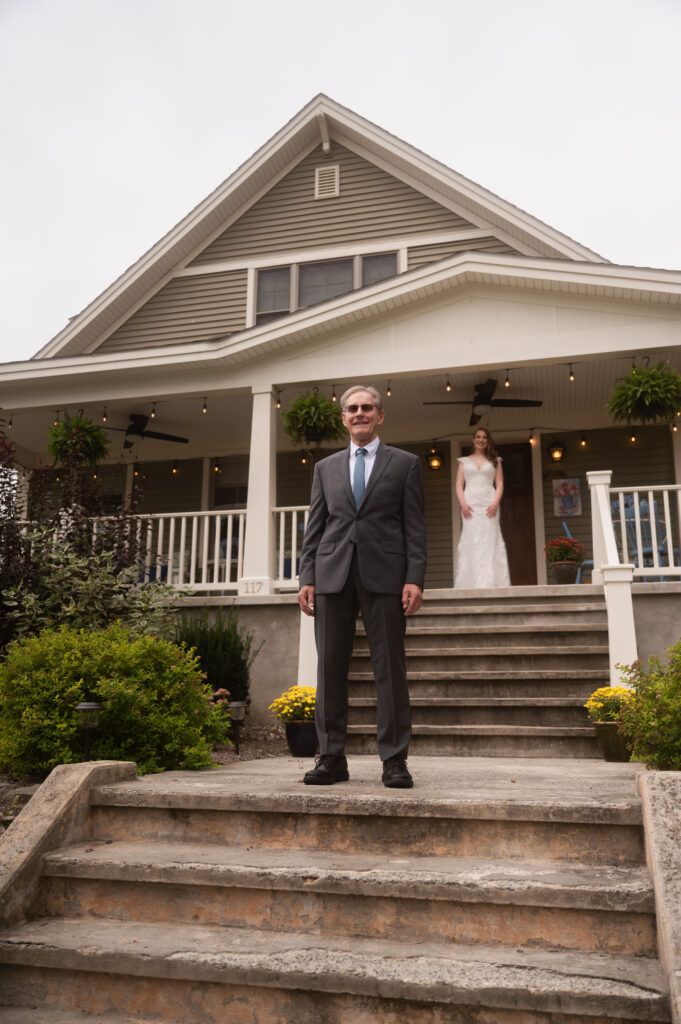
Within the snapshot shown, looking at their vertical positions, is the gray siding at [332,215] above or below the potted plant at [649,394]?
above

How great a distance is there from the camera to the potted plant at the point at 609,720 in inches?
198

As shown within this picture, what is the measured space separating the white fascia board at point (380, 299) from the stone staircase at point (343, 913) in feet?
18.4

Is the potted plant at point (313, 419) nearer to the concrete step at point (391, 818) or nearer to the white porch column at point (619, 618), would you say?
the white porch column at point (619, 618)

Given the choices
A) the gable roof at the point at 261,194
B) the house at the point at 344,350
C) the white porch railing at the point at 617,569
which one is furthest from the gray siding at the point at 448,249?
the white porch railing at the point at 617,569

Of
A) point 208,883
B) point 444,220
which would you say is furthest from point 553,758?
point 444,220

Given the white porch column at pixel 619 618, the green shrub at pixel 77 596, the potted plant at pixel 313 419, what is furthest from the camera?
the potted plant at pixel 313 419

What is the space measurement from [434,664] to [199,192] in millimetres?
65816

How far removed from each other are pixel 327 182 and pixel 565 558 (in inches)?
252

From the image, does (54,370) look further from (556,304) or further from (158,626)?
(556,304)

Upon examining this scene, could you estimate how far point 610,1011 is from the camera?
1.95 metres

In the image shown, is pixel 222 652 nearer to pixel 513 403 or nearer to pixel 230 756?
pixel 230 756

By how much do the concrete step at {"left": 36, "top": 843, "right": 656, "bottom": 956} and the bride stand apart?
5.95m

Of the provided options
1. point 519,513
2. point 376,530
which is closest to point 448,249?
point 519,513

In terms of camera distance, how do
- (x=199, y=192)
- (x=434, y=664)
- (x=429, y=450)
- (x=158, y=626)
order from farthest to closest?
1. (x=199, y=192)
2. (x=429, y=450)
3. (x=158, y=626)
4. (x=434, y=664)
